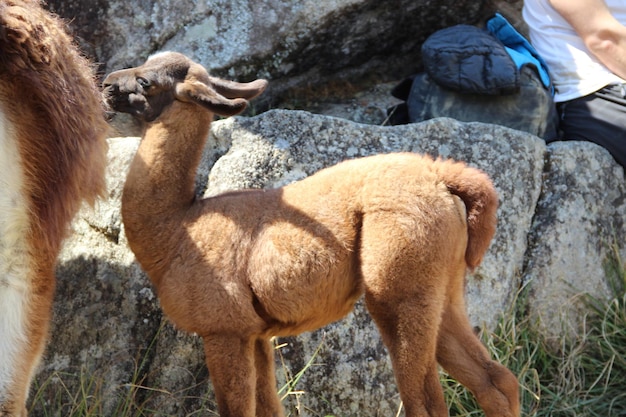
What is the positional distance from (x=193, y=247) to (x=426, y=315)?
900 mm

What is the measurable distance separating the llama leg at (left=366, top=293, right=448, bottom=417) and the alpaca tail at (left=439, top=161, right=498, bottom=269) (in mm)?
304

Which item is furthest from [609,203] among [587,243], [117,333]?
[117,333]

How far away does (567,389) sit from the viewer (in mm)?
4203

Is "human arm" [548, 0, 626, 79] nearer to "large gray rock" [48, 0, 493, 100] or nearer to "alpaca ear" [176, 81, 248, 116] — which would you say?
"large gray rock" [48, 0, 493, 100]

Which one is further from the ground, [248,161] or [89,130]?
[89,130]

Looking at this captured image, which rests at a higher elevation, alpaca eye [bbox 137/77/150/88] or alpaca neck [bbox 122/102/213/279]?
alpaca eye [bbox 137/77/150/88]

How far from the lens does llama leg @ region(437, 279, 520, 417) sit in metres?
3.19

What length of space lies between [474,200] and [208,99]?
1038 mm

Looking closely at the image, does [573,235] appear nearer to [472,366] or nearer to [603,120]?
[603,120]

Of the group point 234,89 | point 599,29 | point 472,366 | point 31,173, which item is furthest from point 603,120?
point 31,173

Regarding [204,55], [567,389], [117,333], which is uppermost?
[204,55]

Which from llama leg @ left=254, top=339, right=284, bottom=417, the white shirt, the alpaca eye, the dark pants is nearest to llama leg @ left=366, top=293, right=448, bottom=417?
llama leg @ left=254, top=339, right=284, bottom=417

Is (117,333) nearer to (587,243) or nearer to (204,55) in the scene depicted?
(204,55)

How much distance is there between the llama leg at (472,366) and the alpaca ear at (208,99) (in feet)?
3.45
